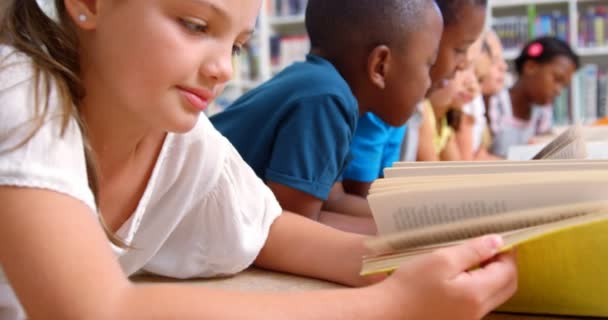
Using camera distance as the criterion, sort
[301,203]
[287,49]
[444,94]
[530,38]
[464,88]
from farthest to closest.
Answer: [287,49]
[530,38]
[464,88]
[444,94]
[301,203]

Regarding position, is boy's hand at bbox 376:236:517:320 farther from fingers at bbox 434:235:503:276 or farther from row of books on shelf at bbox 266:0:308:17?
row of books on shelf at bbox 266:0:308:17

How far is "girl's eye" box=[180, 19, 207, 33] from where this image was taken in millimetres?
486

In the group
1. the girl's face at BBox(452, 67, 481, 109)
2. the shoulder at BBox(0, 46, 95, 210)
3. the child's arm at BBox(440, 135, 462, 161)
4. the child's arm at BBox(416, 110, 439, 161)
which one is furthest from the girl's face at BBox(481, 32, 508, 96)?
the shoulder at BBox(0, 46, 95, 210)

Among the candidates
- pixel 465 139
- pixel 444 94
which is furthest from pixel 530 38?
pixel 444 94

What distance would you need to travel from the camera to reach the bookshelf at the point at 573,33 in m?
3.64

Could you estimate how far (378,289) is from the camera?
454 millimetres

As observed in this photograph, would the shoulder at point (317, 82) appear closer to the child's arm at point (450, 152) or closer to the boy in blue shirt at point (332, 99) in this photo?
the boy in blue shirt at point (332, 99)

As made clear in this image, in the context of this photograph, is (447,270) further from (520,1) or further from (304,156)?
(520,1)

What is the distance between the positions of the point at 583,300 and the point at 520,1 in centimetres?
354

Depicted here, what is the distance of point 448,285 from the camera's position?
17.2 inches

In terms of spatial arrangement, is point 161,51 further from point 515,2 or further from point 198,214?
point 515,2

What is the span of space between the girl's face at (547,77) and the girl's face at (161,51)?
3254 millimetres

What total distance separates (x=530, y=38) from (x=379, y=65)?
291 cm

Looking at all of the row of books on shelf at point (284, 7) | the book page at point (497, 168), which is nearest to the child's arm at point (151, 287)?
the book page at point (497, 168)
